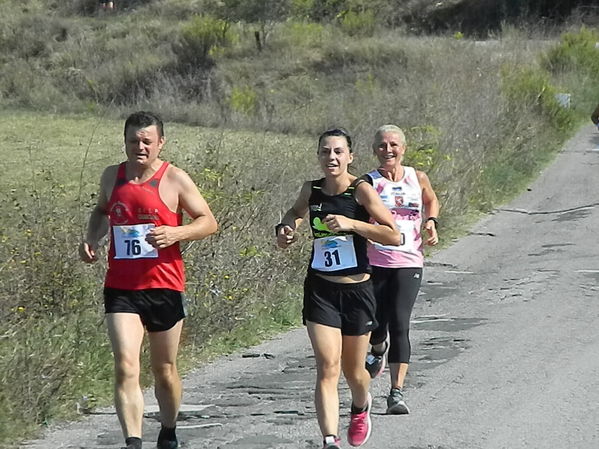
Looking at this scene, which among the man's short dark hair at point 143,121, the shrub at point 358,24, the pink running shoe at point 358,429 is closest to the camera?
the man's short dark hair at point 143,121

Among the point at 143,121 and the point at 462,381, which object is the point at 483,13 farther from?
the point at 143,121

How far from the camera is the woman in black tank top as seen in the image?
21.2 feet

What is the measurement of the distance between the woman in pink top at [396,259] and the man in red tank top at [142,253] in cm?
182

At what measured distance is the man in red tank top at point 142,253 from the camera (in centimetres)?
615

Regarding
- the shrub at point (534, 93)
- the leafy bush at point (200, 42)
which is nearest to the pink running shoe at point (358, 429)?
the shrub at point (534, 93)

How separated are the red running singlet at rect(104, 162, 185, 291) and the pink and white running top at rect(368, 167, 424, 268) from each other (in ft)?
6.62

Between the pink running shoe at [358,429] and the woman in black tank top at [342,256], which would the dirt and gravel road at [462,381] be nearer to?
the pink running shoe at [358,429]

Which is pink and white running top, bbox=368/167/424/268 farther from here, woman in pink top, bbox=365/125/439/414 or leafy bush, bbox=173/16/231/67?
leafy bush, bbox=173/16/231/67

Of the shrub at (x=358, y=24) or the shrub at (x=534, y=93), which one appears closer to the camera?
the shrub at (x=534, y=93)

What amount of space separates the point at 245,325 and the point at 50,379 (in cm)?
346

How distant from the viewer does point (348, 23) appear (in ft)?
161

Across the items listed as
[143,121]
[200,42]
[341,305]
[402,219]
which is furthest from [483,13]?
[143,121]

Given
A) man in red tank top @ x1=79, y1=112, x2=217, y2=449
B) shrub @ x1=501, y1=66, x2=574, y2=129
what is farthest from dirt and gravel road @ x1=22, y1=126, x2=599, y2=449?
shrub @ x1=501, y1=66, x2=574, y2=129

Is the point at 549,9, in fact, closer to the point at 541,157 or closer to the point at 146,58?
the point at 146,58
